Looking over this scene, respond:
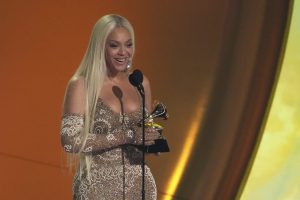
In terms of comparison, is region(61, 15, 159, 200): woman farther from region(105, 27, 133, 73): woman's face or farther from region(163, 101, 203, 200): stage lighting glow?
Answer: region(163, 101, 203, 200): stage lighting glow

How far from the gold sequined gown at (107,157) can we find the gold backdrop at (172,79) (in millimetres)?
1152

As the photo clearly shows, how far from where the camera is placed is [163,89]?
126 inches

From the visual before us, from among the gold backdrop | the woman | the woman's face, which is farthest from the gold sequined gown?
the gold backdrop

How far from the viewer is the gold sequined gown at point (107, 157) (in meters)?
1.93

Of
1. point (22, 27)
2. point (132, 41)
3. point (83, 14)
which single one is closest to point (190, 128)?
point (83, 14)

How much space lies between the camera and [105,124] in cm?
200

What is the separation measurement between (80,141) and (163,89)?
131cm

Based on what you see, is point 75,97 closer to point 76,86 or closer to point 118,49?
point 76,86

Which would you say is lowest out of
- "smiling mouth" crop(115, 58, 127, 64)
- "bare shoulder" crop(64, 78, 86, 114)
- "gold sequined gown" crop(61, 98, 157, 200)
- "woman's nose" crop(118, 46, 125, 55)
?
"gold sequined gown" crop(61, 98, 157, 200)

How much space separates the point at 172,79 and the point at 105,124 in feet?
4.01

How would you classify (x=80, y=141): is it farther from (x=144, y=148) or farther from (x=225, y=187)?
(x=225, y=187)

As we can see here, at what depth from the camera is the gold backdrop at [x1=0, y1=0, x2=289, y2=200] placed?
3.10 meters

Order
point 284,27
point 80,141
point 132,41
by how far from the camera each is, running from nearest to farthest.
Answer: point 80,141, point 132,41, point 284,27

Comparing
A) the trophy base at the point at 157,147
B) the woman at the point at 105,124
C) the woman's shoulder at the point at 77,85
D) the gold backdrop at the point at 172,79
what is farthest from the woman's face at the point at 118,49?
the gold backdrop at the point at 172,79
